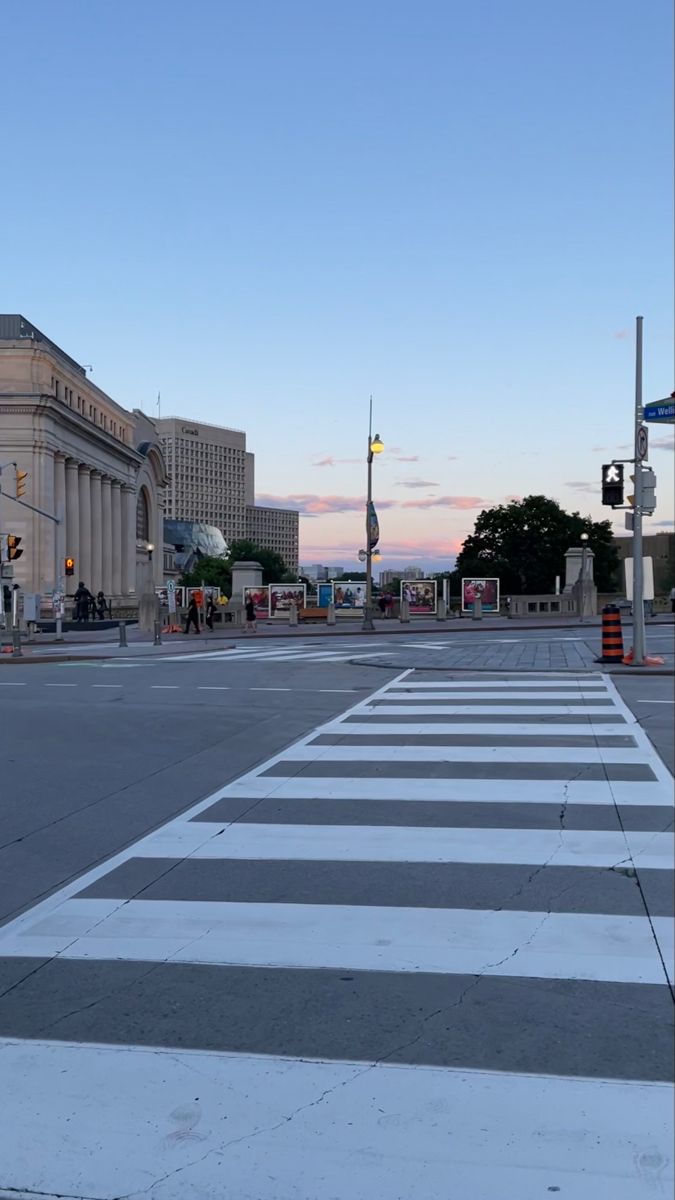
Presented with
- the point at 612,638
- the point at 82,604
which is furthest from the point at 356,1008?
the point at 82,604

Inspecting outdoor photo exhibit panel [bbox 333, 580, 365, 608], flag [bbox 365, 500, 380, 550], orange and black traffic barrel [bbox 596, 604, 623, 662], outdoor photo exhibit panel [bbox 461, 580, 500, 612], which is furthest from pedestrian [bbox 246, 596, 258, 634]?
orange and black traffic barrel [bbox 596, 604, 623, 662]

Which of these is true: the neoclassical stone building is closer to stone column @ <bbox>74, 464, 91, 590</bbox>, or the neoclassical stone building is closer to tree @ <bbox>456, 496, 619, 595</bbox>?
stone column @ <bbox>74, 464, 91, 590</bbox>

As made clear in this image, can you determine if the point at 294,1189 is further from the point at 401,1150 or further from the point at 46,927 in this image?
the point at 46,927

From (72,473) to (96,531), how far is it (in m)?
10.3

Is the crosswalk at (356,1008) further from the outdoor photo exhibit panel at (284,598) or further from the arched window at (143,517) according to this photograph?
the arched window at (143,517)

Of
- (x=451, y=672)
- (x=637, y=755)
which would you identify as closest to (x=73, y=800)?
(x=637, y=755)

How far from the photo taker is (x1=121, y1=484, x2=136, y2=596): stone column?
102438 millimetres

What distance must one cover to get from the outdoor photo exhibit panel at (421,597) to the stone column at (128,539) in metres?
52.2

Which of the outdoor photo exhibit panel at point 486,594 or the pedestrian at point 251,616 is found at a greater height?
the outdoor photo exhibit panel at point 486,594

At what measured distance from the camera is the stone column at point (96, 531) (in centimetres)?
9088

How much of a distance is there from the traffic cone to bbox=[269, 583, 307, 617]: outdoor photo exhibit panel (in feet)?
109

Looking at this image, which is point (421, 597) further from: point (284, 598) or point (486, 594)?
point (284, 598)

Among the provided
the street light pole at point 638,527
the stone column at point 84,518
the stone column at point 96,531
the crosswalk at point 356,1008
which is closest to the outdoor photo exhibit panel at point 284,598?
the street light pole at point 638,527

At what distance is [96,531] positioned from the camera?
300 feet
